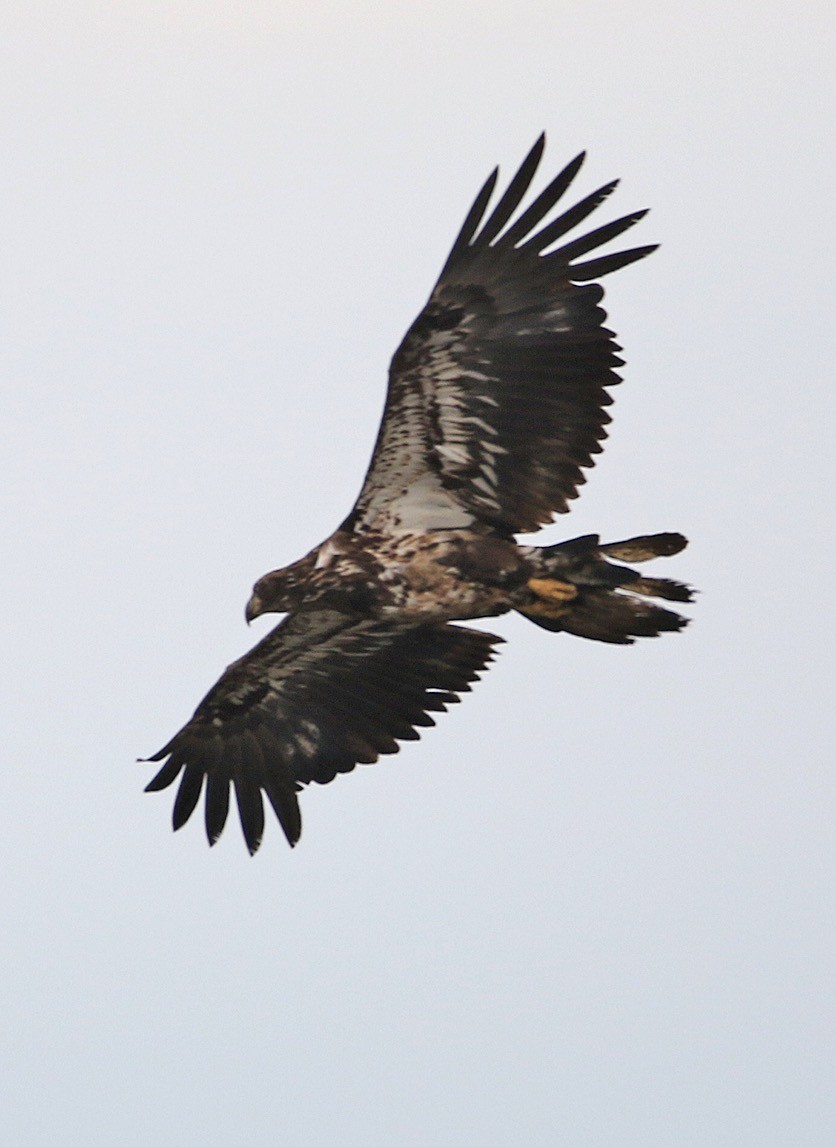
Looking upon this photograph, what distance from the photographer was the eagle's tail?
1345 centimetres

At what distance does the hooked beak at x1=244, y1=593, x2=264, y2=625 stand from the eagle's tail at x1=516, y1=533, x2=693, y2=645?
1.82 metres

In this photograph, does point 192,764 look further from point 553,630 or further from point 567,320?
point 567,320

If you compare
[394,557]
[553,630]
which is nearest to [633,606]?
[553,630]

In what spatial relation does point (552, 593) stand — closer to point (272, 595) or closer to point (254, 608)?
point (272, 595)

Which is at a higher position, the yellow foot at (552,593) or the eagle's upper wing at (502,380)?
the eagle's upper wing at (502,380)

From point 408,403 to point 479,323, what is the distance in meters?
0.63

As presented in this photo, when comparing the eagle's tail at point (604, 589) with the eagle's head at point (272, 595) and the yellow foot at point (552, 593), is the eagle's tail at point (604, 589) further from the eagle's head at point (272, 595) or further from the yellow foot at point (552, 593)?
the eagle's head at point (272, 595)

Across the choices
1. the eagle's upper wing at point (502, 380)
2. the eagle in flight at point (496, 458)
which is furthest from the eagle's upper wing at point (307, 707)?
the eagle's upper wing at point (502, 380)

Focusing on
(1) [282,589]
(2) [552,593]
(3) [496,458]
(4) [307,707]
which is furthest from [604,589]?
(4) [307,707]

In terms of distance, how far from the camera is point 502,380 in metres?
13.6

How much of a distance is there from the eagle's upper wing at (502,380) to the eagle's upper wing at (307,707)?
1.38 metres

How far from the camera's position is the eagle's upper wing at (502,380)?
43.9 ft

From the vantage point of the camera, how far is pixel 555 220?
13.3 metres

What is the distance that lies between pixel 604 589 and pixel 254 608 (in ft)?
7.74
